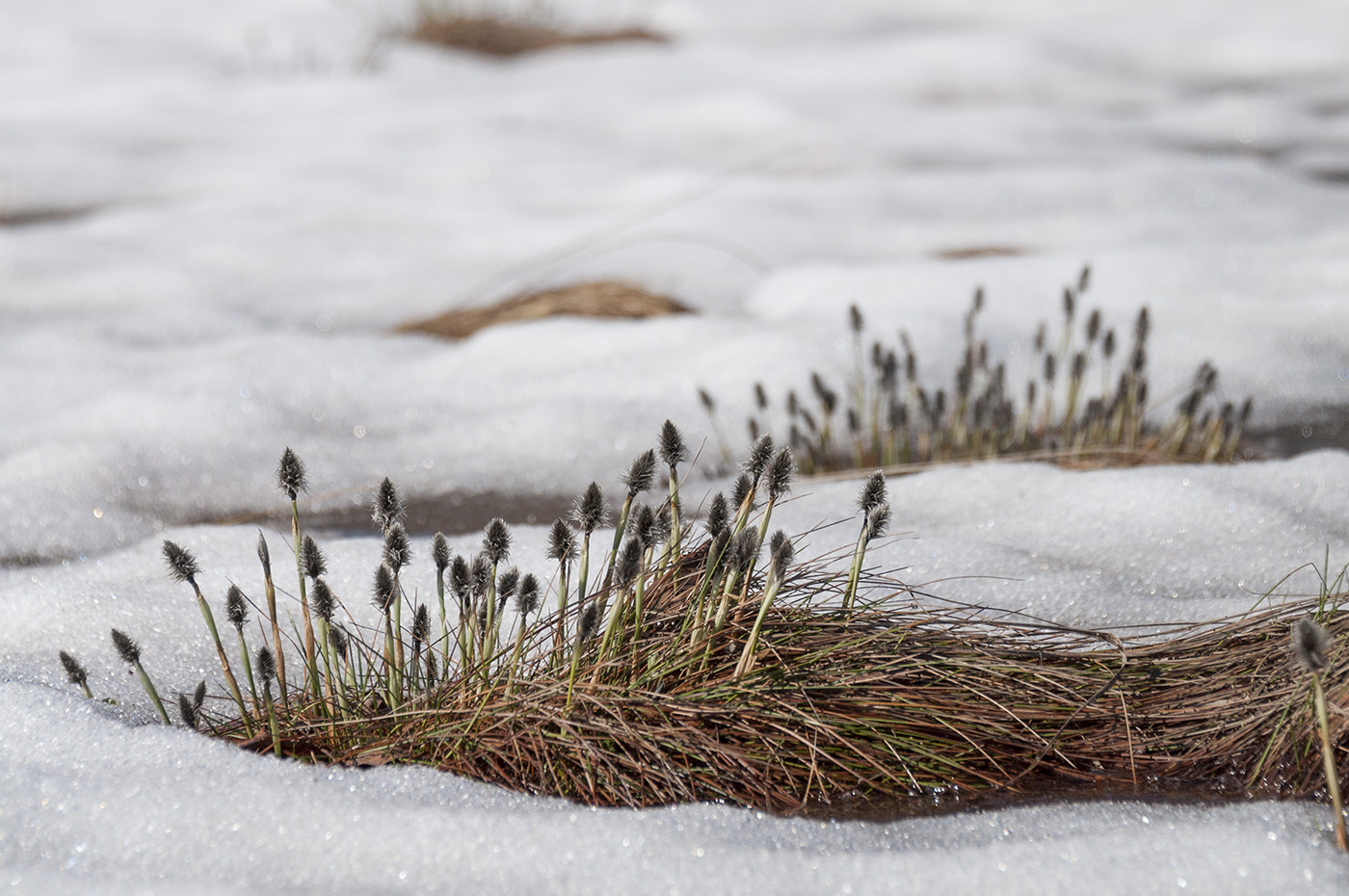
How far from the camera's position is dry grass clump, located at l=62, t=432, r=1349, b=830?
1430 millimetres

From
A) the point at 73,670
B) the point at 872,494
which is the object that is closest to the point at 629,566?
the point at 872,494

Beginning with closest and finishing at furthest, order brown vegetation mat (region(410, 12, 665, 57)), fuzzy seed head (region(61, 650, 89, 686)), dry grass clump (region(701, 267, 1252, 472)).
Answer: fuzzy seed head (region(61, 650, 89, 686)), dry grass clump (region(701, 267, 1252, 472)), brown vegetation mat (region(410, 12, 665, 57))

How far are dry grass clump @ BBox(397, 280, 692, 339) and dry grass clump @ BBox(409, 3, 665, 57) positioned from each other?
14.1 feet

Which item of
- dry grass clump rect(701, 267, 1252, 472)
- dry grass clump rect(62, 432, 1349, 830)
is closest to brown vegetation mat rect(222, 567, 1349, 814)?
dry grass clump rect(62, 432, 1349, 830)

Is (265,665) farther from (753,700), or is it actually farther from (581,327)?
(581,327)

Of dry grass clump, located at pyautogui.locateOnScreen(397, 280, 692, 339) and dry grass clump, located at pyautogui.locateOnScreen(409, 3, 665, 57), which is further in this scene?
dry grass clump, located at pyautogui.locateOnScreen(409, 3, 665, 57)

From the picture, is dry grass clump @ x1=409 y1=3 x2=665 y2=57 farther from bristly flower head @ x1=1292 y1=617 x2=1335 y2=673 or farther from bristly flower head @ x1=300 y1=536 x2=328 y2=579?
bristly flower head @ x1=1292 y1=617 x2=1335 y2=673

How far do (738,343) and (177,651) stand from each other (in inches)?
71.7

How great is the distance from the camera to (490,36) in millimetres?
7598

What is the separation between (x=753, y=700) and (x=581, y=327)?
2150 mm

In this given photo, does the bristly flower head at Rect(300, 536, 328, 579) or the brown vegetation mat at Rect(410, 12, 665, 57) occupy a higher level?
the brown vegetation mat at Rect(410, 12, 665, 57)

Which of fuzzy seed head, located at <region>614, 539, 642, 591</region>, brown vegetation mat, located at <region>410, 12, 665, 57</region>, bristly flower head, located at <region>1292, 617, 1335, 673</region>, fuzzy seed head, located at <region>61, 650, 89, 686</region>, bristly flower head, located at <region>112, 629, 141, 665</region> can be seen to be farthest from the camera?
brown vegetation mat, located at <region>410, 12, 665, 57</region>

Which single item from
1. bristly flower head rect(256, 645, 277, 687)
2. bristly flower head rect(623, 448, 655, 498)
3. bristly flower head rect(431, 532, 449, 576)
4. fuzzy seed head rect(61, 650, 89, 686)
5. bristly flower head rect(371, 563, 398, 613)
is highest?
bristly flower head rect(623, 448, 655, 498)

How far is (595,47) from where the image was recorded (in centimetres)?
757
